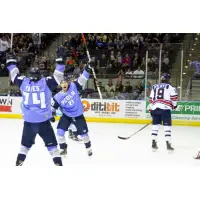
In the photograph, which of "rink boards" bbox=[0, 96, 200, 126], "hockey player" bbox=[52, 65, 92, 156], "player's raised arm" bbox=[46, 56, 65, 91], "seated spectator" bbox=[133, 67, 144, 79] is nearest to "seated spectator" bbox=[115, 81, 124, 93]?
"rink boards" bbox=[0, 96, 200, 126]

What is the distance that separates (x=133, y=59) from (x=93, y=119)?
1844 mm

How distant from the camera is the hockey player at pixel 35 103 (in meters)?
3.29

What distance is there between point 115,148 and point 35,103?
7.23 feet

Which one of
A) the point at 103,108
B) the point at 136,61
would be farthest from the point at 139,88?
the point at 136,61

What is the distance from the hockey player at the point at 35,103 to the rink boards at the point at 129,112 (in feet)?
15.1

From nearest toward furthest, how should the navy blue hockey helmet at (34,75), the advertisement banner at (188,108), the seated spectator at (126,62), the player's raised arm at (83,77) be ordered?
the navy blue hockey helmet at (34,75) → the player's raised arm at (83,77) → the advertisement banner at (188,108) → the seated spectator at (126,62)

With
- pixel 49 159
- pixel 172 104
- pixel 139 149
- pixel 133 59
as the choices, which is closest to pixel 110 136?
pixel 139 149

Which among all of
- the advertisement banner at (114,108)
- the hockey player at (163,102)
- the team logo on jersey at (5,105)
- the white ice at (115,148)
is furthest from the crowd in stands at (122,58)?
the hockey player at (163,102)

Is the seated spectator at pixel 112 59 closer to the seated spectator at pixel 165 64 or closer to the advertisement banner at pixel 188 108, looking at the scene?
the seated spectator at pixel 165 64

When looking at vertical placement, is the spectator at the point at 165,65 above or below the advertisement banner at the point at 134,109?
above

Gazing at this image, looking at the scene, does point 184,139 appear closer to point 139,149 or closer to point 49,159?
point 139,149

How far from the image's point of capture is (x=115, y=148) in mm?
5293

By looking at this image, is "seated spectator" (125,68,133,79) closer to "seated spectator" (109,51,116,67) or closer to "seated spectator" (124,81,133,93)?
"seated spectator" (124,81,133,93)

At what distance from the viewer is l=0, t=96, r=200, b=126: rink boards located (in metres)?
7.68
